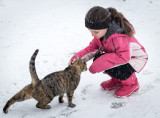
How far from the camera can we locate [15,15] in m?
7.44

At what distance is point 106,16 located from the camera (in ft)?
8.07

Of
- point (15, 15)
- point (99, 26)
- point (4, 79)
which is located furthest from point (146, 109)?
point (15, 15)

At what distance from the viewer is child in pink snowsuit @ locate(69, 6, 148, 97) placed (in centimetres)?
248

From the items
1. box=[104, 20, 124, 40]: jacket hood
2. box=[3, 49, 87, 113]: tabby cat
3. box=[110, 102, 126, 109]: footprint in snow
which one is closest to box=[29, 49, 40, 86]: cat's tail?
box=[3, 49, 87, 113]: tabby cat

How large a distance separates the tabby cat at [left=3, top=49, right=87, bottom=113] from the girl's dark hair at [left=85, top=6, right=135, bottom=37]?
32.7 inches

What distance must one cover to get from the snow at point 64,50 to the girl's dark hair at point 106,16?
1.07 m

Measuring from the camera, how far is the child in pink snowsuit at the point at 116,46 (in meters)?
2.48

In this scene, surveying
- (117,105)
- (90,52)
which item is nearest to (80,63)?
(90,52)

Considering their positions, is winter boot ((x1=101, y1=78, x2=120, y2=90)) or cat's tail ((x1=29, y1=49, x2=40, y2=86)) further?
winter boot ((x1=101, y1=78, x2=120, y2=90))

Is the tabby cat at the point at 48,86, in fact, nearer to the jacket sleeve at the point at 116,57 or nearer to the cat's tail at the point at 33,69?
the cat's tail at the point at 33,69

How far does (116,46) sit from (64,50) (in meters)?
2.60

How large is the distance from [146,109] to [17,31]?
5174 mm

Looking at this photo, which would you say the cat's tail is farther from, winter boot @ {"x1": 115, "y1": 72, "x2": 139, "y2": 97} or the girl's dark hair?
winter boot @ {"x1": 115, "y1": 72, "x2": 139, "y2": 97}

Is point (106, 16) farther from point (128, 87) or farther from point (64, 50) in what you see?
point (64, 50)
